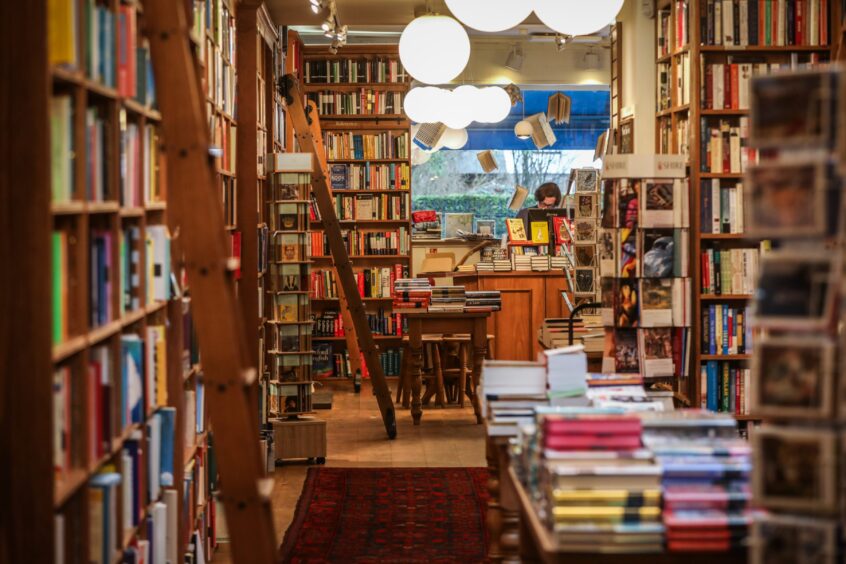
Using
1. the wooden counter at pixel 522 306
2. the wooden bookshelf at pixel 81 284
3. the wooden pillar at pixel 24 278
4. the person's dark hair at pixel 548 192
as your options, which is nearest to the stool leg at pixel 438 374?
the wooden counter at pixel 522 306

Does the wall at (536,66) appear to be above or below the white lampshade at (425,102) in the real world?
above

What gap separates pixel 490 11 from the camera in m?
4.24

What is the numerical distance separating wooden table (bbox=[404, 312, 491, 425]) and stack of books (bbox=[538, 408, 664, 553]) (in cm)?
553

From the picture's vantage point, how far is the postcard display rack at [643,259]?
17.5 feet

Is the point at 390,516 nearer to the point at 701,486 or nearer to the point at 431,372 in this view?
the point at 701,486

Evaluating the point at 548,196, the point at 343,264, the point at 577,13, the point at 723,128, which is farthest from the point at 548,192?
the point at 577,13

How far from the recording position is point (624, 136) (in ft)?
24.0

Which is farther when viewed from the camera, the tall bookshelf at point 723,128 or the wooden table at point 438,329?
the wooden table at point 438,329

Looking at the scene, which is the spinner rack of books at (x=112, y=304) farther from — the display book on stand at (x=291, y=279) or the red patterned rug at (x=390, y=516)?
the display book on stand at (x=291, y=279)

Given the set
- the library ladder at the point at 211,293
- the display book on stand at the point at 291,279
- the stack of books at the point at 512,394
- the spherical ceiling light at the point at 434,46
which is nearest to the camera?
the library ladder at the point at 211,293

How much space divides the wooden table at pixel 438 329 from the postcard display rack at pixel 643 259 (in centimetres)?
263

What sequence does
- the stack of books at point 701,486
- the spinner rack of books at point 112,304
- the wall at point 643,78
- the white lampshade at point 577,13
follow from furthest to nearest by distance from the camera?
1. the wall at point 643,78
2. the white lampshade at point 577,13
3. the spinner rack of books at point 112,304
4. the stack of books at point 701,486

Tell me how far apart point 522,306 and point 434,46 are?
5.14m

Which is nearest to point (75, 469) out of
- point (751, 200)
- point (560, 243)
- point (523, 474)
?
point (523, 474)
